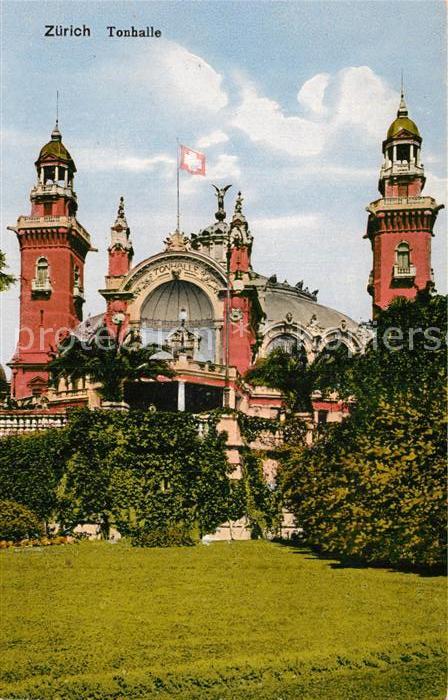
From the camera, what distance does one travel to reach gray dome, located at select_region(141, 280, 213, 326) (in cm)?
4988

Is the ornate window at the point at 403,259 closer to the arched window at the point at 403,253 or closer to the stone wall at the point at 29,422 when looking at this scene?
the arched window at the point at 403,253

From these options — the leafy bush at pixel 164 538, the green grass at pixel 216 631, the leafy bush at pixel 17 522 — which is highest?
the leafy bush at pixel 17 522

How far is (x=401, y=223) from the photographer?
54344 mm

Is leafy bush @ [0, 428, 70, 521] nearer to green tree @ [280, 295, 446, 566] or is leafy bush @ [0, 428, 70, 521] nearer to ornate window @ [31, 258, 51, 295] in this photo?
green tree @ [280, 295, 446, 566]

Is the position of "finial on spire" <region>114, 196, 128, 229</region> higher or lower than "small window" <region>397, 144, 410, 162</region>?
lower

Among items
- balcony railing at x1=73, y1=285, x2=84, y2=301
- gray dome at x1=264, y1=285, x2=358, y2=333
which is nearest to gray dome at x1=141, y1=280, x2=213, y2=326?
balcony railing at x1=73, y1=285, x2=84, y2=301

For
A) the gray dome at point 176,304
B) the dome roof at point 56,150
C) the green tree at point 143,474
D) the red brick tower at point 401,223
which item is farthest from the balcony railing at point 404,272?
the green tree at point 143,474

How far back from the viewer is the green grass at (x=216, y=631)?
1096cm

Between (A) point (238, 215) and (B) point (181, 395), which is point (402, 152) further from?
(B) point (181, 395)

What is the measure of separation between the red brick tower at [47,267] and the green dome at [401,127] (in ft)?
69.4

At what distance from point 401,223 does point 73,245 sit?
21339 millimetres

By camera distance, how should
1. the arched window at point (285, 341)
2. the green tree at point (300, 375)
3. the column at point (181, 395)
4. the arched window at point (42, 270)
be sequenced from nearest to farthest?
the green tree at point (300, 375) < the column at point (181, 395) < the arched window at point (42, 270) < the arched window at point (285, 341)

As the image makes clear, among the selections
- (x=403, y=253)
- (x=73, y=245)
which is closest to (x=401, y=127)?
(x=403, y=253)

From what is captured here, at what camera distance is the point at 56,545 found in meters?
23.4
